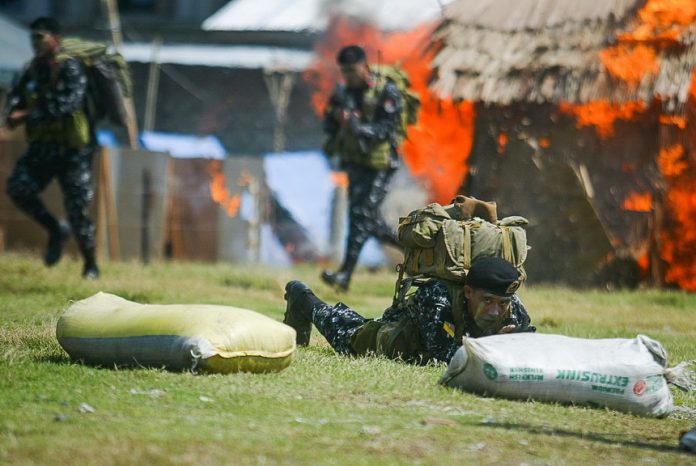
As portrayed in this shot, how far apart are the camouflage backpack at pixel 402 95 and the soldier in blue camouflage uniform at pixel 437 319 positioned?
4580 millimetres

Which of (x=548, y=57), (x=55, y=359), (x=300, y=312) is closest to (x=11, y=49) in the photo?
(x=548, y=57)

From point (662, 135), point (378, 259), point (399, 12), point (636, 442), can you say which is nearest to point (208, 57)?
point (399, 12)

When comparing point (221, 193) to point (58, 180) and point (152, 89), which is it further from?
point (152, 89)

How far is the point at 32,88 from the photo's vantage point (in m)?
10.7


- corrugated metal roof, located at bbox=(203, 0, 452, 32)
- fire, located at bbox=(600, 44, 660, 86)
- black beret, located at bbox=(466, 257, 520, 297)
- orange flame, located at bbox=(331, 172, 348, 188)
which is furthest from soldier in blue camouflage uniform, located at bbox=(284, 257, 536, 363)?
corrugated metal roof, located at bbox=(203, 0, 452, 32)

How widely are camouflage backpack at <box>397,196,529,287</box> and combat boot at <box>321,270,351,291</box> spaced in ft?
15.0

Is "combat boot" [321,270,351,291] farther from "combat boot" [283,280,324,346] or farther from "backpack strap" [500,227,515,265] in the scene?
"backpack strap" [500,227,515,265]

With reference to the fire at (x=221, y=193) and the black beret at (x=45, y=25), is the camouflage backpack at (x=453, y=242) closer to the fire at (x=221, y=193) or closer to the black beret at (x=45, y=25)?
the black beret at (x=45, y=25)

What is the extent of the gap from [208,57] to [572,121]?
911 centimetres

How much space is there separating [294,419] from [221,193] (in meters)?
11.3

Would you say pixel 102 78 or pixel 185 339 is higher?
pixel 102 78

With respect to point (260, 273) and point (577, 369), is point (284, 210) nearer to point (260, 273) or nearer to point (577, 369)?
point (260, 273)

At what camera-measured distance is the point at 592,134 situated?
44.8 feet

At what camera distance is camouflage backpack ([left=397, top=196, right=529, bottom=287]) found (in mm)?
6207
